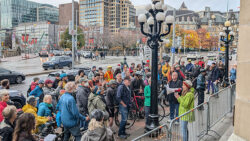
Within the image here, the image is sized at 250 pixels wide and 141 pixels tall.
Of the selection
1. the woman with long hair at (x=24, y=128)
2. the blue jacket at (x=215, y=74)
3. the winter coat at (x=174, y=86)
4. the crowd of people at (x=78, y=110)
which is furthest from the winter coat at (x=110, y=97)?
the blue jacket at (x=215, y=74)

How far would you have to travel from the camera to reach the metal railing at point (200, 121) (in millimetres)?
5348

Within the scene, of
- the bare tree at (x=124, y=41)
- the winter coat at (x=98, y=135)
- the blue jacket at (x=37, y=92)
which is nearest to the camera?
the winter coat at (x=98, y=135)

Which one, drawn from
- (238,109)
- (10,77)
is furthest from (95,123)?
(10,77)

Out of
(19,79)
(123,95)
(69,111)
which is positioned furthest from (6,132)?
(19,79)

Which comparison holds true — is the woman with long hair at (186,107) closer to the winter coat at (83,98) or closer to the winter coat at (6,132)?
the winter coat at (83,98)

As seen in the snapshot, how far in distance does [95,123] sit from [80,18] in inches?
6266

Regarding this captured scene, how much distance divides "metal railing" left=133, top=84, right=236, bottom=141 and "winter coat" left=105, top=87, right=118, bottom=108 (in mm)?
1852

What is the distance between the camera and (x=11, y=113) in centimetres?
411

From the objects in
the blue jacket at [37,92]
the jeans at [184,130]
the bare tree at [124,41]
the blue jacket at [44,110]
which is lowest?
the jeans at [184,130]

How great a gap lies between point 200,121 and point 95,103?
3.05m

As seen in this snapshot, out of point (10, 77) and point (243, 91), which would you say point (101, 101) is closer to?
point (243, 91)

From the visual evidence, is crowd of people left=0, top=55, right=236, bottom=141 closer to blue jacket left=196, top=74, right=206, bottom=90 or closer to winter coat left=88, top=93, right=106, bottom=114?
winter coat left=88, top=93, right=106, bottom=114

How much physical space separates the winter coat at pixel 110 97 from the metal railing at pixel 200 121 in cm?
185

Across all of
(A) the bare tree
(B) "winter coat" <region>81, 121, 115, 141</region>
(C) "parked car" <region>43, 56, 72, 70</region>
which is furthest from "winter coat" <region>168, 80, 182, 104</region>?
(A) the bare tree
